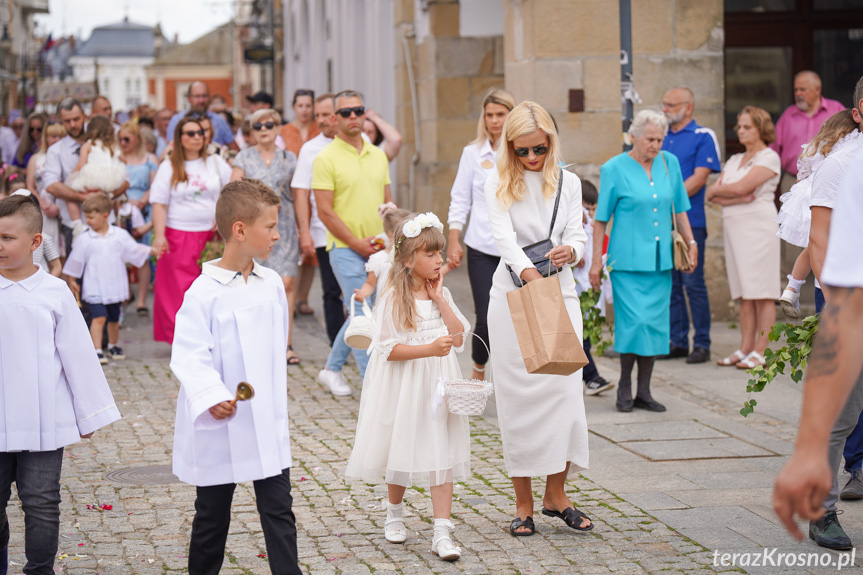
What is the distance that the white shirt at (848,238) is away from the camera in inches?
97.3

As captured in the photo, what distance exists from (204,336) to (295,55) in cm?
3252

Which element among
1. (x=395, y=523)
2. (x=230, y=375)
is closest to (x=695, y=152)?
(x=395, y=523)

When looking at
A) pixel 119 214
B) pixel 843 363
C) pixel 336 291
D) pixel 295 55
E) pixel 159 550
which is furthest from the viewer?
pixel 295 55

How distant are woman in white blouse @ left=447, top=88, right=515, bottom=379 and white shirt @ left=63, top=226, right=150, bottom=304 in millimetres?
3478

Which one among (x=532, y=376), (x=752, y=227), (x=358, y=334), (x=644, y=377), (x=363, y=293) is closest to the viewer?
(x=532, y=376)

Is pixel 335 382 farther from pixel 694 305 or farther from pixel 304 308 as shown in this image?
pixel 304 308

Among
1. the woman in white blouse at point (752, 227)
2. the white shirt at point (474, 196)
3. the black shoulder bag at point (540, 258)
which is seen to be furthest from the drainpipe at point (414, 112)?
the black shoulder bag at point (540, 258)

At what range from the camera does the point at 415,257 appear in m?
5.05

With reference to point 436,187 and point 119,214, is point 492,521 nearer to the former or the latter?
point 119,214

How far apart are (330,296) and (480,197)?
1.91 m

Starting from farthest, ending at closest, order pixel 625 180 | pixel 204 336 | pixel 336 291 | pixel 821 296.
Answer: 1. pixel 336 291
2. pixel 625 180
3. pixel 821 296
4. pixel 204 336

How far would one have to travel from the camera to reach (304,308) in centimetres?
1257

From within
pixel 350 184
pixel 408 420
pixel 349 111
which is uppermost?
pixel 349 111

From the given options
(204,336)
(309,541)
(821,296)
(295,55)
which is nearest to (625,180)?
(821,296)
